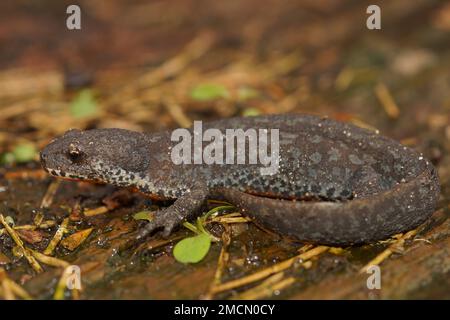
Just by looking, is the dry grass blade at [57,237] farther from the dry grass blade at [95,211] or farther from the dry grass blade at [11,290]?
the dry grass blade at [11,290]

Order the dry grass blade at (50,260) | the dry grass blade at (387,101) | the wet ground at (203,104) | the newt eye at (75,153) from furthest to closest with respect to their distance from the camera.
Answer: the dry grass blade at (387,101) < the newt eye at (75,153) < the dry grass blade at (50,260) < the wet ground at (203,104)

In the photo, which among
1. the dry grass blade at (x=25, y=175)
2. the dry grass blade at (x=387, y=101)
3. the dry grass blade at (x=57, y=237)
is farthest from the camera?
the dry grass blade at (x=387, y=101)

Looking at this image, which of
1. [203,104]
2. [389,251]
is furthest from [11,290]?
[203,104]

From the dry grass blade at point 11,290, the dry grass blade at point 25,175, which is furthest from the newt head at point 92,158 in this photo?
the dry grass blade at point 11,290

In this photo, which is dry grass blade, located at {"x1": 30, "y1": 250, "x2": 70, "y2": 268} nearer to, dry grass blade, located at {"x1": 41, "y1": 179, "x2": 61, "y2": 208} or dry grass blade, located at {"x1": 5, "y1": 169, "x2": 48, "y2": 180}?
dry grass blade, located at {"x1": 41, "y1": 179, "x2": 61, "y2": 208}
